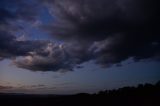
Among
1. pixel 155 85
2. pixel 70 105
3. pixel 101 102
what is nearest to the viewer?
pixel 101 102

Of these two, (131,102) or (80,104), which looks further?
(80,104)

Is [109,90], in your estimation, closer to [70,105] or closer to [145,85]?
[145,85]

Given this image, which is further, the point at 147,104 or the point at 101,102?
the point at 101,102

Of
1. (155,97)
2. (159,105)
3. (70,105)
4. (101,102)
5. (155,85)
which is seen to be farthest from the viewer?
(155,85)

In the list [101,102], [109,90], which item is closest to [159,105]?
[101,102]

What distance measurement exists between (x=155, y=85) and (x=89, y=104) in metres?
13.0

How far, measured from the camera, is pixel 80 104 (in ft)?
121

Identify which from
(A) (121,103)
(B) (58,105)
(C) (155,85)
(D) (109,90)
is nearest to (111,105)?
(A) (121,103)

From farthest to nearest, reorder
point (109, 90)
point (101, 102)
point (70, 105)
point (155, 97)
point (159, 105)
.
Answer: point (109, 90) < point (70, 105) < point (101, 102) < point (155, 97) < point (159, 105)

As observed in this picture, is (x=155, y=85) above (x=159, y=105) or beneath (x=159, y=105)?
above

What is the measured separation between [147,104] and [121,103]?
3828 mm

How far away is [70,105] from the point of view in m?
38.0

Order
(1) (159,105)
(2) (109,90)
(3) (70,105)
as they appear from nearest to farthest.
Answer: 1. (1) (159,105)
2. (3) (70,105)
3. (2) (109,90)

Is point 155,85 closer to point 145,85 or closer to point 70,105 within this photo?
point 145,85
